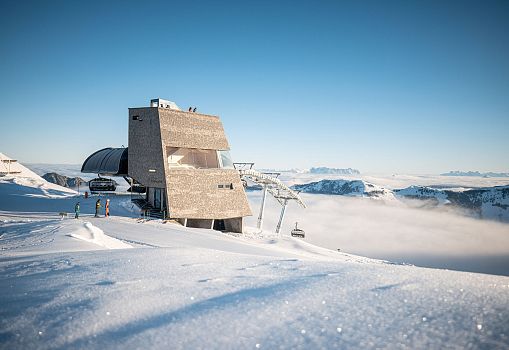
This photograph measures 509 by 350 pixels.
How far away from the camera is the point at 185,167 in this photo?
86.8 ft

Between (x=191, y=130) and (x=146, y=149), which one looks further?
(x=191, y=130)

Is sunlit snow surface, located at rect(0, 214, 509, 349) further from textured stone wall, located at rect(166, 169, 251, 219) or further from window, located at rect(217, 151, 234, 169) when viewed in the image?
window, located at rect(217, 151, 234, 169)

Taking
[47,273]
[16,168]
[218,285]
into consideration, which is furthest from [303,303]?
[16,168]

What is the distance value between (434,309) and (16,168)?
63763mm

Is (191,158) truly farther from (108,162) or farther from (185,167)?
(108,162)

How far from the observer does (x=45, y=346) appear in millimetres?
2551

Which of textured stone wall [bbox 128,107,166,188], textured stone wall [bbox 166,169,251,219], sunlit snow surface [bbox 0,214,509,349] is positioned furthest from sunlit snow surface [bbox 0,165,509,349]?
textured stone wall [bbox 128,107,166,188]

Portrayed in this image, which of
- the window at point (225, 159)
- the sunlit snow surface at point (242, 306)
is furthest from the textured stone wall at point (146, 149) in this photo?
the sunlit snow surface at point (242, 306)

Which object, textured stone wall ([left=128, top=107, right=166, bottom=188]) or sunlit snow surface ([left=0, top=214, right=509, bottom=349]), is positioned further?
textured stone wall ([left=128, top=107, right=166, bottom=188])

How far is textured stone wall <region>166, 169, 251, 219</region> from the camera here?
79.3 ft

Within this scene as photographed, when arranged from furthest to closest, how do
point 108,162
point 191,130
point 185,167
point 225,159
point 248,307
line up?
1. point 225,159
2. point 108,162
3. point 191,130
4. point 185,167
5. point 248,307

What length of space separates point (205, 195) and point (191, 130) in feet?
21.3

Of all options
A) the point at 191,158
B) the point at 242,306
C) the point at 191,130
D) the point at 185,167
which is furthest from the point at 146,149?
the point at 242,306

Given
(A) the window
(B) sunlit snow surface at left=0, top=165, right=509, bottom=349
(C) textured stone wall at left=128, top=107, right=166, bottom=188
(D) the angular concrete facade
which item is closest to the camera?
(B) sunlit snow surface at left=0, top=165, right=509, bottom=349
